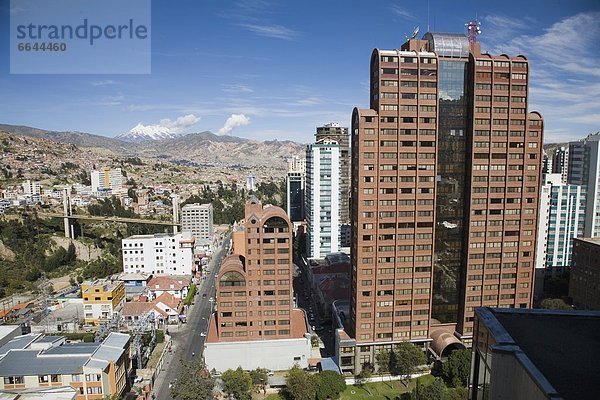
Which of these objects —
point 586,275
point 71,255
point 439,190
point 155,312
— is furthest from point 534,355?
point 71,255

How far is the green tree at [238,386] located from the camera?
76.3ft

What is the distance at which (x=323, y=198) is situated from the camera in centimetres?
4747

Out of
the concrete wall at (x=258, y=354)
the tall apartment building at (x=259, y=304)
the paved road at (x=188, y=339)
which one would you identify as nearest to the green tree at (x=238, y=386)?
the concrete wall at (x=258, y=354)

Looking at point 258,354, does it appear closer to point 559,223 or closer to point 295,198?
point 559,223

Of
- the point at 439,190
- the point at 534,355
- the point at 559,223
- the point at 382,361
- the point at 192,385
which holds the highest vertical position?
the point at 439,190

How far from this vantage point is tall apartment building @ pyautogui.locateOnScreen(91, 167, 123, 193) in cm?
9767

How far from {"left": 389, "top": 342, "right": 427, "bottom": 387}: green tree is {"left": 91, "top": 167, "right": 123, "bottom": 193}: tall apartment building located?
282ft

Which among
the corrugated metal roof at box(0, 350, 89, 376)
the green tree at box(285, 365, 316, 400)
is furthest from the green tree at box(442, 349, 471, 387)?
the corrugated metal roof at box(0, 350, 89, 376)

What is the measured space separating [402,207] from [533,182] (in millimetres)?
9423

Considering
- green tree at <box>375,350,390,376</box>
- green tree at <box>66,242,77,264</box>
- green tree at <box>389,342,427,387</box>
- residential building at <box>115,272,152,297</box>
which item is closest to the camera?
green tree at <box>389,342,427,387</box>

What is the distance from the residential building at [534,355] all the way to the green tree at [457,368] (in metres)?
17.2

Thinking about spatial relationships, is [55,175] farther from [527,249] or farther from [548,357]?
[548,357]

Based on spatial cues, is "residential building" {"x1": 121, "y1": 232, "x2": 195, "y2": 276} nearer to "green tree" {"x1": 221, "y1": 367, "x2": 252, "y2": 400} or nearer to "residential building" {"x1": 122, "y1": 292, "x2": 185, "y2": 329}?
"residential building" {"x1": 122, "y1": 292, "x2": 185, "y2": 329}

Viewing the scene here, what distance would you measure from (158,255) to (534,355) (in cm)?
4738
